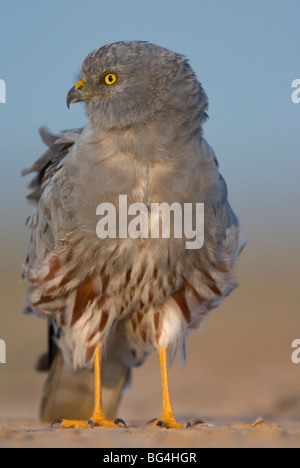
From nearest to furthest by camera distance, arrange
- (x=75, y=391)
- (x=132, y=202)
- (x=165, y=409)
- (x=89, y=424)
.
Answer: (x=132, y=202), (x=89, y=424), (x=165, y=409), (x=75, y=391)

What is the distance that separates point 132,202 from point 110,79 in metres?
1.17

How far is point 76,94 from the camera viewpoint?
708 cm

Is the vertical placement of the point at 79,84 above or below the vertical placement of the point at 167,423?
above

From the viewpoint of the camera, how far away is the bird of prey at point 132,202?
6711 millimetres

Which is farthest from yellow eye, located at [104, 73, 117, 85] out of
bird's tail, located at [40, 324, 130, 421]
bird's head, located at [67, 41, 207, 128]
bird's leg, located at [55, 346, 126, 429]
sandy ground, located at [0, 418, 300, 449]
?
sandy ground, located at [0, 418, 300, 449]

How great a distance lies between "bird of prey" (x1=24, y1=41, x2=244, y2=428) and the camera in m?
6.71
